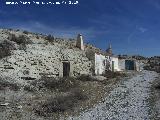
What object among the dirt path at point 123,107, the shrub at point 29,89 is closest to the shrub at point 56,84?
the shrub at point 29,89

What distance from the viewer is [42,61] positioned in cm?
2847

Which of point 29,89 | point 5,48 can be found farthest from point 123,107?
point 5,48

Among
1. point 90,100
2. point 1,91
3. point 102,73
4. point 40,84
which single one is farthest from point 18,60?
point 102,73

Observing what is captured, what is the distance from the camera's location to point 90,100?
2180cm

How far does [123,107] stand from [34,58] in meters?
11.3

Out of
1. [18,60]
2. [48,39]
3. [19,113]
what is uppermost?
[48,39]

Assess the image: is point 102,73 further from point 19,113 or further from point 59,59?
point 19,113

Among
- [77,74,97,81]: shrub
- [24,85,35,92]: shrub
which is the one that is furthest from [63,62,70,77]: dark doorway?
[24,85,35,92]: shrub

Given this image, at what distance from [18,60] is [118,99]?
31.8 feet

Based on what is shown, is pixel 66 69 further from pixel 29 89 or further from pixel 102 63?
pixel 29 89

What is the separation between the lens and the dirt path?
17594 millimetres

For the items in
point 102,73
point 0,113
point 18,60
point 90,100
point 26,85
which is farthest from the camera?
point 102,73

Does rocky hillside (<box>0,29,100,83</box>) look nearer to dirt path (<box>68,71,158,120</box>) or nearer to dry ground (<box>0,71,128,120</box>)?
dry ground (<box>0,71,128,120</box>)

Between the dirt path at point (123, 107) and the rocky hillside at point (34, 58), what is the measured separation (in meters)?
6.09
